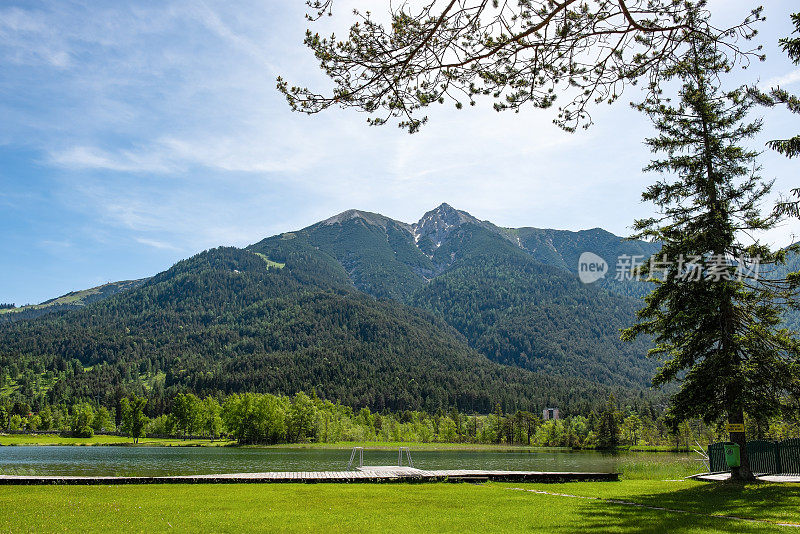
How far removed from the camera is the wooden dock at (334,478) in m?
22.9

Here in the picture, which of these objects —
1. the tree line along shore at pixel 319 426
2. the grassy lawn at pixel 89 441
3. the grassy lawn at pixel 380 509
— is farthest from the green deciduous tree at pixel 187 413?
the grassy lawn at pixel 380 509

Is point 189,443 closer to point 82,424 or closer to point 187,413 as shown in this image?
point 187,413

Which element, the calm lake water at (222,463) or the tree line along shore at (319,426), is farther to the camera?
the tree line along shore at (319,426)

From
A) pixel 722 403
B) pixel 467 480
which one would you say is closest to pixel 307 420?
pixel 467 480

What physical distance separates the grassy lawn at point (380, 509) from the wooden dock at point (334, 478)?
5.34 feet

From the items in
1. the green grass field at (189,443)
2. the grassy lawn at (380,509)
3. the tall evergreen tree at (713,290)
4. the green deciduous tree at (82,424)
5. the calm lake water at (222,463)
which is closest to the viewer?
the grassy lawn at (380,509)

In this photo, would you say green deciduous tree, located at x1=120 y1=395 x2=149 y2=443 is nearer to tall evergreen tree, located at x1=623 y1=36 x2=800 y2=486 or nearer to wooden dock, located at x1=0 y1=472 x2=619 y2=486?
wooden dock, located at x1=0 y1=472 x2=619 y2=486

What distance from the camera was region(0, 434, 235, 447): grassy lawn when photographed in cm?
11575

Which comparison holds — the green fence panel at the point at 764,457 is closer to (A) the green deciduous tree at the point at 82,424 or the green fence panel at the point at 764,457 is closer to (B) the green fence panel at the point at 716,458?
(B) the green fence panel at the point at 716,458

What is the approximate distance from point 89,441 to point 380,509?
134 meters

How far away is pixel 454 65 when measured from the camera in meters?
12.2

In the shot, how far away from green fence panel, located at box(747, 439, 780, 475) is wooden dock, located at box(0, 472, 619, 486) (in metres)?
6.49

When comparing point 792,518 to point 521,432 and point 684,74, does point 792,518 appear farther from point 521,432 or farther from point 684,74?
point 521,432

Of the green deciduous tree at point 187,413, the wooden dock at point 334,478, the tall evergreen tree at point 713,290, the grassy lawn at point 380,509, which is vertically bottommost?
the green deciduous tree at point 187,413
